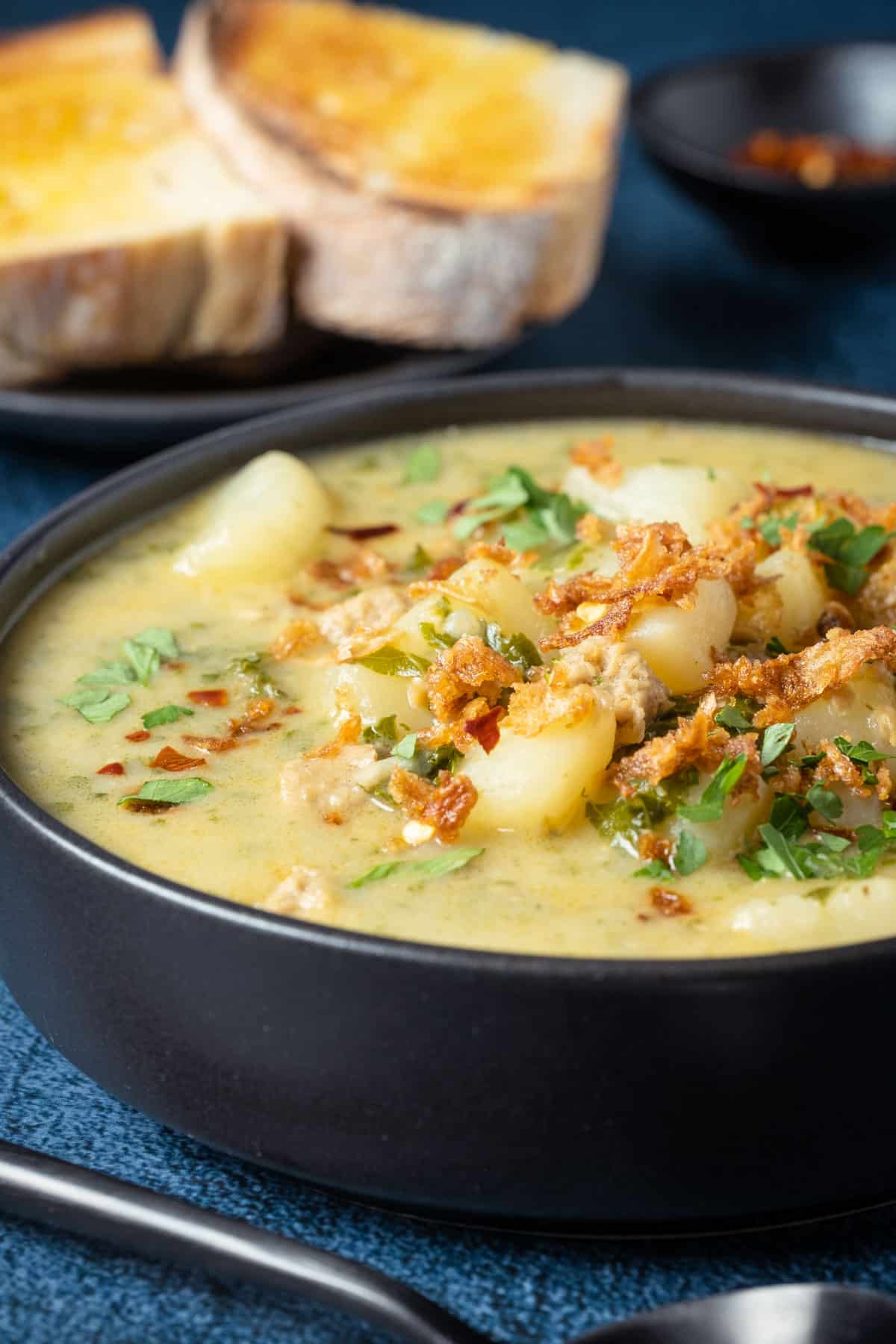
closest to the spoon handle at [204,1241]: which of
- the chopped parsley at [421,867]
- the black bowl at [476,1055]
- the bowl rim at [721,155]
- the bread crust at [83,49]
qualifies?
the black bowl at [476,1055]

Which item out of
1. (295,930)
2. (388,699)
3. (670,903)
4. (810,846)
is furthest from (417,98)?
(295,930)

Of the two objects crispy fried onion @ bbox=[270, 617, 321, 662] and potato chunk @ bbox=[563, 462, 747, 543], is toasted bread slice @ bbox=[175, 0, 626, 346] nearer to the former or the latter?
potato chunk @ bbox=[563, 462, 747, 543]

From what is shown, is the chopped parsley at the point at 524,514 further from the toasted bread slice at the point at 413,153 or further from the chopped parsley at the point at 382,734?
the toasted bread slice at the point at 413,153

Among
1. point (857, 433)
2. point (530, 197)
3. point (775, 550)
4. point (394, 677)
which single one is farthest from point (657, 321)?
point (394, 677)

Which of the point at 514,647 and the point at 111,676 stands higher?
the point at 514,647

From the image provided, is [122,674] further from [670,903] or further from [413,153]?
[413,153]

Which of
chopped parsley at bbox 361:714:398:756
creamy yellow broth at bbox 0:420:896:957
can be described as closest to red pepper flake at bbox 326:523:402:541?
creamy yellow broth at bbox 0:420:896:957
